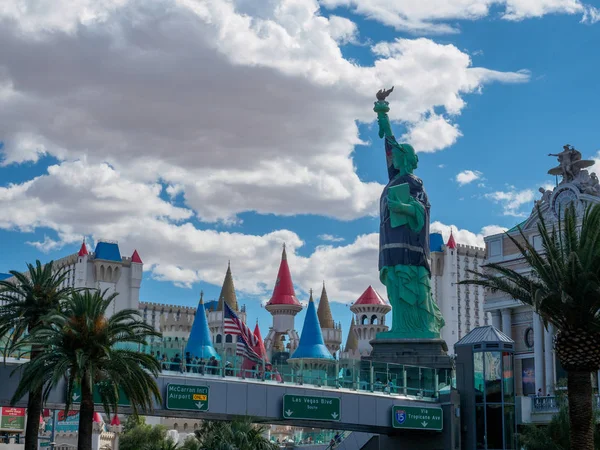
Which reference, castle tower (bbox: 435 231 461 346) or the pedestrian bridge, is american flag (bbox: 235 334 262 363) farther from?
castle tower (bbox: 435 231 461 346)

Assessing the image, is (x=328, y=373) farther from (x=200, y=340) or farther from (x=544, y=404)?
(x=200, y=340)

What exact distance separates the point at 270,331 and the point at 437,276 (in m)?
37.9

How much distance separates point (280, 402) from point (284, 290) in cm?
8924

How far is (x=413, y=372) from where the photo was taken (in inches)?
1826

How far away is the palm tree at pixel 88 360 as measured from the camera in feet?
108

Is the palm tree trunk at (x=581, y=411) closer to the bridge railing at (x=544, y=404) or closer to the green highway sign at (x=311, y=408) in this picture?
the green highway sign at (x=311, y=408)

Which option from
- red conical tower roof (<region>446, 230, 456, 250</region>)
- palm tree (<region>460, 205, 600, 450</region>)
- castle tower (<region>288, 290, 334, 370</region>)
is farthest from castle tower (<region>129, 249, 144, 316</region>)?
palm tree (<region>460, 205, 600, 450</region>)

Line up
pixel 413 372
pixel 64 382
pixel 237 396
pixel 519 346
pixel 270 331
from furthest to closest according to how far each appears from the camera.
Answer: pixel 270 331
pixel 519 346
pixel 413 372
pixel 237 396
pixel 64 382

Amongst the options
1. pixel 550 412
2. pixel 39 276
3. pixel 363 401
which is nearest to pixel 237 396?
pixel 363 401

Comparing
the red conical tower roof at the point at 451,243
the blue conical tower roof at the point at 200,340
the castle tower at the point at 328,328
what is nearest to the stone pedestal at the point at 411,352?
the blue conical tower roof at the point at 200,340

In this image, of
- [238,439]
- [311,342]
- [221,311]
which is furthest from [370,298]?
[238,439]

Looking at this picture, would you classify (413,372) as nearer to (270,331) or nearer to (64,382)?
(64,382)

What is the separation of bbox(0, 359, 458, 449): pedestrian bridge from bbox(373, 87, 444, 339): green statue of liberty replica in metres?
17.0

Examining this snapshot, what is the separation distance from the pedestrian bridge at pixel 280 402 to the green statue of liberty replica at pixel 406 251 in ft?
55.7
